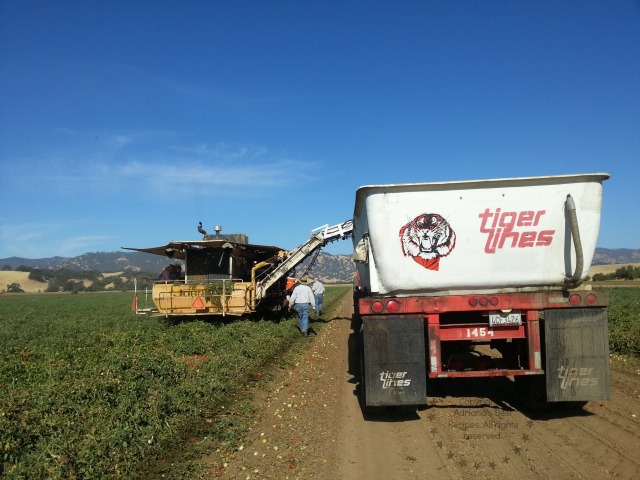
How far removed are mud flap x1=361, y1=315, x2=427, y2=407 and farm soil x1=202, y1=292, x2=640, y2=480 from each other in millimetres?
410

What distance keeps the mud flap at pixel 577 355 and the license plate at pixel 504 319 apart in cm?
34

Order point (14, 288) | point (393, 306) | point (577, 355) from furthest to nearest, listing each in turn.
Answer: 1. point (14, 288)
2. point (393, 306)
3. point (577, 355)

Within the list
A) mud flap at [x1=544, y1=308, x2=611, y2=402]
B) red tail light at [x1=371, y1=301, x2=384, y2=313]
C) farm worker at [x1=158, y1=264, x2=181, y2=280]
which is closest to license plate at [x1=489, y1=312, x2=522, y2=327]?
mud flap at [x1=544, y1=308, x2=611, y2=402]

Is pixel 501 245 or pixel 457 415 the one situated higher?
pixel 501 245

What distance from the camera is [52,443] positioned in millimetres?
4859

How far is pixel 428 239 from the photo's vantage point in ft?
20.9

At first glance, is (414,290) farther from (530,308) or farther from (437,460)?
(437,460)

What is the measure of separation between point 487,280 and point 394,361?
1.66m

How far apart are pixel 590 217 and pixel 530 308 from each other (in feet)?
4.61

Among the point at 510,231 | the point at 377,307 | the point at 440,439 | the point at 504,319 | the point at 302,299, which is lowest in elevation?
the point at 440,439

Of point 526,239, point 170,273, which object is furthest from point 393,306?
point 170,273

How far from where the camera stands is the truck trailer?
241 inches

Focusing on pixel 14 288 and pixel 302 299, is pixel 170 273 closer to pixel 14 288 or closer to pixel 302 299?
pixel 302 299

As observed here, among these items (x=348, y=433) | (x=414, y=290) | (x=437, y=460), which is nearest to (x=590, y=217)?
(x=414, y=290)
